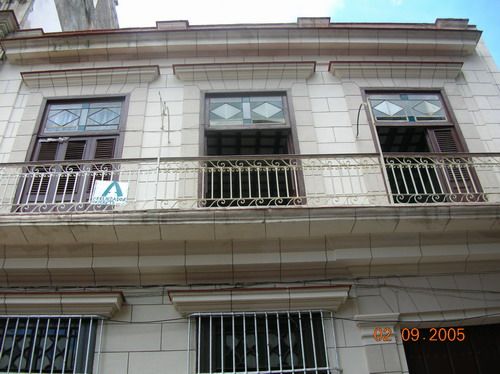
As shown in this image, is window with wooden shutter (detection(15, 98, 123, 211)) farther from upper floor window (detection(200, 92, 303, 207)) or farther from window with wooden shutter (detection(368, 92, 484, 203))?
window with wooden shutter (detection(368, 92, 484, 203))

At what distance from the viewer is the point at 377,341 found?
4.45 metres

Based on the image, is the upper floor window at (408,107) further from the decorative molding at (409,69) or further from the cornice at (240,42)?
the cornice at (240,42)

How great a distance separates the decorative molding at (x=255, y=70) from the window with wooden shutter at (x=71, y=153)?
1616 millimetres

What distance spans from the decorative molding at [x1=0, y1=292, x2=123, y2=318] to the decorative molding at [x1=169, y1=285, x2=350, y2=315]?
763mm

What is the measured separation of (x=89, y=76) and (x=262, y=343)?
18.3ft

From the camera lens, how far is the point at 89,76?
23.4 feet

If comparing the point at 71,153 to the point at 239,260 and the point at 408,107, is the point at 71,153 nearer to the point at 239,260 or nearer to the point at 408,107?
the point at 239,260

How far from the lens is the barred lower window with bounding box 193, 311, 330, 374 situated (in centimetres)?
434

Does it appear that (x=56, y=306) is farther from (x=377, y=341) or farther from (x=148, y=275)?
(x=377, y=341)

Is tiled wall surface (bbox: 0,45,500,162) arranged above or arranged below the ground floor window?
above

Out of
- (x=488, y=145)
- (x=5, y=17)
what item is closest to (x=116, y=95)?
(x=5, y=17)

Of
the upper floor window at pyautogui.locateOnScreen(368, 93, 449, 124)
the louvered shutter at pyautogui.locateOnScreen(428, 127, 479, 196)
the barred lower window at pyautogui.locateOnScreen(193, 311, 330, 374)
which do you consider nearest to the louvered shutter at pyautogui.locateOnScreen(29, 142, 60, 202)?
the barred lower window at pyautogui.locateOnScreen(193, 311, 330, 374)
